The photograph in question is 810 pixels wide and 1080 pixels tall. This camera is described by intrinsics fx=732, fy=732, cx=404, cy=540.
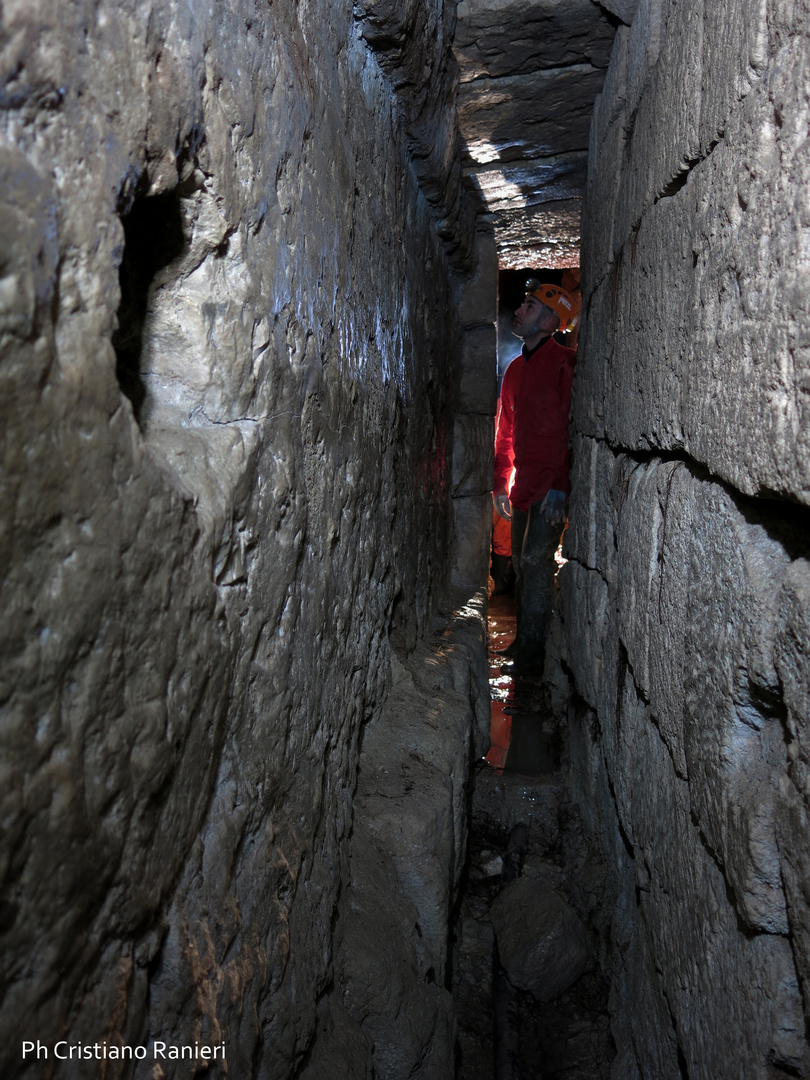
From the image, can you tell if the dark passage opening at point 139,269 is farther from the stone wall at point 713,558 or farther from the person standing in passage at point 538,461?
the person standing in passage at point 538,461

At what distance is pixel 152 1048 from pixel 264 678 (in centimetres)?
48

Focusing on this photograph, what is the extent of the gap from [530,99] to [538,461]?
1.99 m

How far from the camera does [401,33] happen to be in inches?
69.6

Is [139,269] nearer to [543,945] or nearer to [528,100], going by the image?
[543,945]

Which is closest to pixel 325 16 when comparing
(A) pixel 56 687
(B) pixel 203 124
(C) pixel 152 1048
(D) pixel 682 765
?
(B) pixel 203 124

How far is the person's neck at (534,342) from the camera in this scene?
14.6ft

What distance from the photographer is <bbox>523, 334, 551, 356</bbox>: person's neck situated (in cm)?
445

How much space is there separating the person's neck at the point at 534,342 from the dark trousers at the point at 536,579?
0.95 metres

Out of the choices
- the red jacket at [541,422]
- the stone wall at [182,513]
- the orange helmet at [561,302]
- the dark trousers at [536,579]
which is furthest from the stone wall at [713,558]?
the orange helmet at [561,302]

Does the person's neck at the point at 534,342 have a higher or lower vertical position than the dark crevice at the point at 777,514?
higher

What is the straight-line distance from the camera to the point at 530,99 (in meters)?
3.05

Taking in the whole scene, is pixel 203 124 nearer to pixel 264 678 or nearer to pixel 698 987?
pixel 264 678

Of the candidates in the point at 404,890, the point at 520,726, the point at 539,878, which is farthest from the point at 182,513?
the point at 520,726

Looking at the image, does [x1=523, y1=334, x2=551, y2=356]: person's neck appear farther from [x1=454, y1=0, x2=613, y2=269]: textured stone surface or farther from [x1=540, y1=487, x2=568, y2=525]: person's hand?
[x1=540, y1=487, x2=568, y2=525]: person's hand
